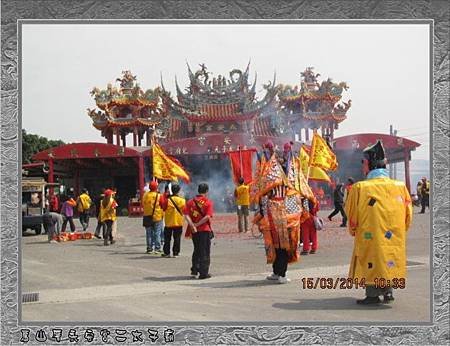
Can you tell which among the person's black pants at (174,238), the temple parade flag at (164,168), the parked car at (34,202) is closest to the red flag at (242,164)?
the temple parade flag at (164,168)

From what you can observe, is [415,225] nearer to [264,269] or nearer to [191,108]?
[264,269]

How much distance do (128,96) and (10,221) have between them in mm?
17023

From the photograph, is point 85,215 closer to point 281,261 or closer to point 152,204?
point 152,204

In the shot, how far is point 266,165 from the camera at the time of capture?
306 inches

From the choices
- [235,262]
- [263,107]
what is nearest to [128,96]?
[263,107]

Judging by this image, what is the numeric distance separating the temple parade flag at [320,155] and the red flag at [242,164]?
1822 millimetres

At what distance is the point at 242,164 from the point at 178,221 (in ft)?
12.5

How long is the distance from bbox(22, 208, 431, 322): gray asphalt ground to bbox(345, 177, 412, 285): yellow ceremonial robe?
0.40 metres

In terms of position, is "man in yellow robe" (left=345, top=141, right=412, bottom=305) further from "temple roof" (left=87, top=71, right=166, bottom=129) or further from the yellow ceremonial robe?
Result: "temple roof" (left=87, top=71, right=166, bottom=129)

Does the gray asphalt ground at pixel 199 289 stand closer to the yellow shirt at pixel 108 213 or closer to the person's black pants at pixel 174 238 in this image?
the person's black pants at pixel 174 238

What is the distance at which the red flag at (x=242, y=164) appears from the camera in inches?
540

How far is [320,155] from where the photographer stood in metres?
12.2

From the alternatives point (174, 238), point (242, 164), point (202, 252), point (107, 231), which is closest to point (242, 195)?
point (242, 164)

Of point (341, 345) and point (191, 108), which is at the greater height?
point (191, 108)
